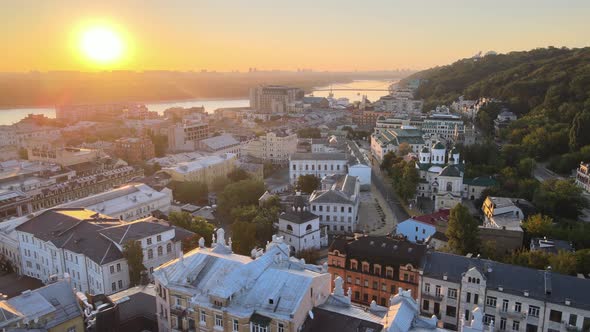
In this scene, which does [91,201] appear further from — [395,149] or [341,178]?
[395,149]

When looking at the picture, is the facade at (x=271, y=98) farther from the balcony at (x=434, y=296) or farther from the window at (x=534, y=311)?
the window at (x=534, y=311)

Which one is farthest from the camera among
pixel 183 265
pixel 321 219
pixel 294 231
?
pixel 321 219

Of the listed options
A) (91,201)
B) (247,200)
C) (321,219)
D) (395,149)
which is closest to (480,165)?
(395,149)

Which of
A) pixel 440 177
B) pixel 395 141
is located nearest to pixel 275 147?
pixel 395 141

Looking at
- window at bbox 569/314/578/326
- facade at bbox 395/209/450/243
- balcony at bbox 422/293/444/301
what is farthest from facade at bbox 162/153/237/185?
window at bbox 569/314/578/326

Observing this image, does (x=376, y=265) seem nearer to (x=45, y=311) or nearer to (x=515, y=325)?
(x=515, y=325)

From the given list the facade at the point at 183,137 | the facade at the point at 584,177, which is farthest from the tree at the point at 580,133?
the facade at the point at 183,137

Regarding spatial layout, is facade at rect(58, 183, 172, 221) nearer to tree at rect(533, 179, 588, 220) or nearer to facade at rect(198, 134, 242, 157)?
facade at rect(198, 134, 242, 157)
